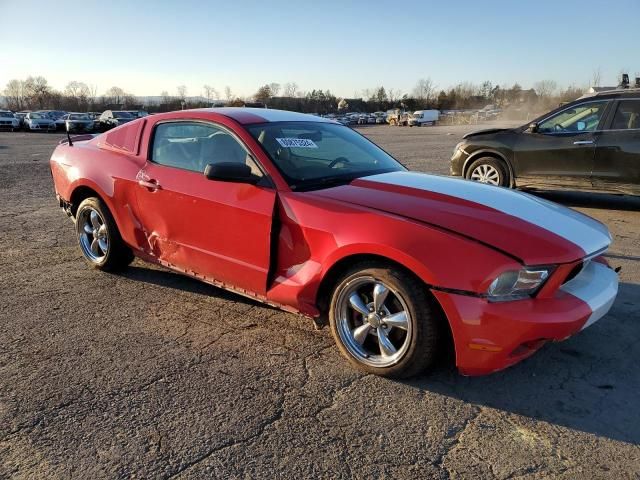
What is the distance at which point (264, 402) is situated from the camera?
2.91 metres

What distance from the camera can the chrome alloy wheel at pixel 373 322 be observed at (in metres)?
3.06

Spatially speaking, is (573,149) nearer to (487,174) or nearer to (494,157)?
(494,157)

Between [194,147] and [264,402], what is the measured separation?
7.15ft

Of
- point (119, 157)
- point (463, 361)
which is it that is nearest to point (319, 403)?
point (463, 361)

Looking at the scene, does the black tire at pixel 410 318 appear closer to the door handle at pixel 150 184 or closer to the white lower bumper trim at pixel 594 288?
the white lower bumper trim at pixel 594 288

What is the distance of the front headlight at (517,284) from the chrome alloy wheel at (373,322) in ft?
1.64

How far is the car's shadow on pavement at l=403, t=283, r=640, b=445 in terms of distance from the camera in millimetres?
2773

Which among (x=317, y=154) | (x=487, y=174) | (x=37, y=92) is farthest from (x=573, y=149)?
(x=37, y=92)

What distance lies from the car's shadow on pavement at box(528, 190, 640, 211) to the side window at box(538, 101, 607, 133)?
120 centimetres

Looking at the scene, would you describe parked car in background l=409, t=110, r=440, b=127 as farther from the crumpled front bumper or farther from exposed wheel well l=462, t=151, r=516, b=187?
the crumpled front bumper

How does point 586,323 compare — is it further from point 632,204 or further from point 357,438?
point 632,204

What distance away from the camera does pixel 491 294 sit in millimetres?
2764

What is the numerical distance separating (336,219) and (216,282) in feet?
4.14

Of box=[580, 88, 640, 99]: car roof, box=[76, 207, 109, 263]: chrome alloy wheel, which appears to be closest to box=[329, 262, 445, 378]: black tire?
box=[76, 207, 109, 263]: chrome alloy wheel
